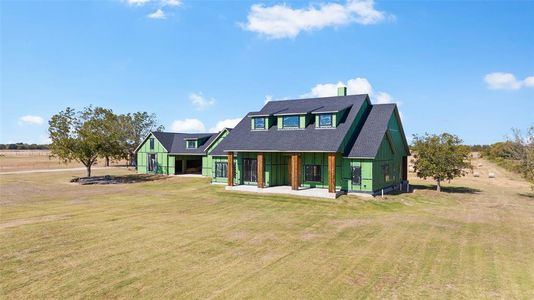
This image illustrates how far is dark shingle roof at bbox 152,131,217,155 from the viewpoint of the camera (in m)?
46.4

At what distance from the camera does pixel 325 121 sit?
29.4 metres

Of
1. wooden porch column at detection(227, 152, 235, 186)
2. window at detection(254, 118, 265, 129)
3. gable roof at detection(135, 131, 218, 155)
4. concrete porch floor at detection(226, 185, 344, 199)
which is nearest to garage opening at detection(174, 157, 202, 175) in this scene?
gable roof at detection(135, 131, 218, 155)

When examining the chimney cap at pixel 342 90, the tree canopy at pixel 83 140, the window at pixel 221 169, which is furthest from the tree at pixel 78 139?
the chimney cap at pixel 342 90

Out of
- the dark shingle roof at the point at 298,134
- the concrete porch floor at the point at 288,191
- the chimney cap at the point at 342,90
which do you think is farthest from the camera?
the chimney cap at the point at 342,90

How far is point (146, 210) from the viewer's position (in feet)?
70.4

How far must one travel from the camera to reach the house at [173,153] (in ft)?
153

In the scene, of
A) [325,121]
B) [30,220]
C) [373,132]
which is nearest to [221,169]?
[325,121]

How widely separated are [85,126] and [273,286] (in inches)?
1636

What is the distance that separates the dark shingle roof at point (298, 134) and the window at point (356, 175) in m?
2.73

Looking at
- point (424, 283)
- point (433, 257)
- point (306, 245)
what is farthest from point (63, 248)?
point (433, 257)

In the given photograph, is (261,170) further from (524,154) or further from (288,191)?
(524,154)

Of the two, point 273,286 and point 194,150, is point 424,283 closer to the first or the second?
point 273,286

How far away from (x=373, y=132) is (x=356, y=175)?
14.4 feet

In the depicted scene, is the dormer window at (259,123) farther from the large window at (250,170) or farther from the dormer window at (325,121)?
the dormer window at (325,121)
